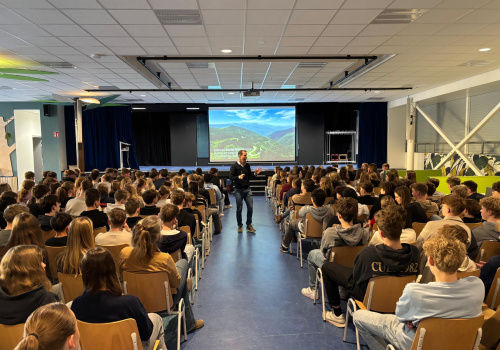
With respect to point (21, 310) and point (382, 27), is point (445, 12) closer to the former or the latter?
point (382, 27)

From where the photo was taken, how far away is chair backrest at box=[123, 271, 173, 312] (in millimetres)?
2467

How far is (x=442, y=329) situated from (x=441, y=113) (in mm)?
12102

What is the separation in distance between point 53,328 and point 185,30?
452 cm

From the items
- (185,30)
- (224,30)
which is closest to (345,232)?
(224,30)

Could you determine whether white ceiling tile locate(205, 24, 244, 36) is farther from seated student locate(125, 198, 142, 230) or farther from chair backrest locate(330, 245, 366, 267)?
chair backrest locate(330, 245, 366, 267)

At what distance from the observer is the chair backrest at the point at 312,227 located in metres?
4.42

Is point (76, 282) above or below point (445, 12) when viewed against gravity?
below

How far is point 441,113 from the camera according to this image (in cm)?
1185

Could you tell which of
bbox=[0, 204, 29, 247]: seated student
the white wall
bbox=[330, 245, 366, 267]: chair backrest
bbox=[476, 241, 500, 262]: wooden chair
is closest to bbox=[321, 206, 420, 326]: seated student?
bbox=[330, 245, 366, 267]: chair backrest

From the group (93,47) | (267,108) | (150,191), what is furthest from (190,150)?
(150,191)

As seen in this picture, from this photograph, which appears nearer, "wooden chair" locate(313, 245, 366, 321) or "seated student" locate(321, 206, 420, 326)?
"seated student" locate(321, 206, 420, 326)

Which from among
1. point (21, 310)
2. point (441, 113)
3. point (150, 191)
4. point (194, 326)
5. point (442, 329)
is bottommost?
point (194, 326)

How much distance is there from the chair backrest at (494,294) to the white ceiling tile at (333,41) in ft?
13.7

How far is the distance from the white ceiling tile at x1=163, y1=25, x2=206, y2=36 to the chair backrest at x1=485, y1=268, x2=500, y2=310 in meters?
4.50
